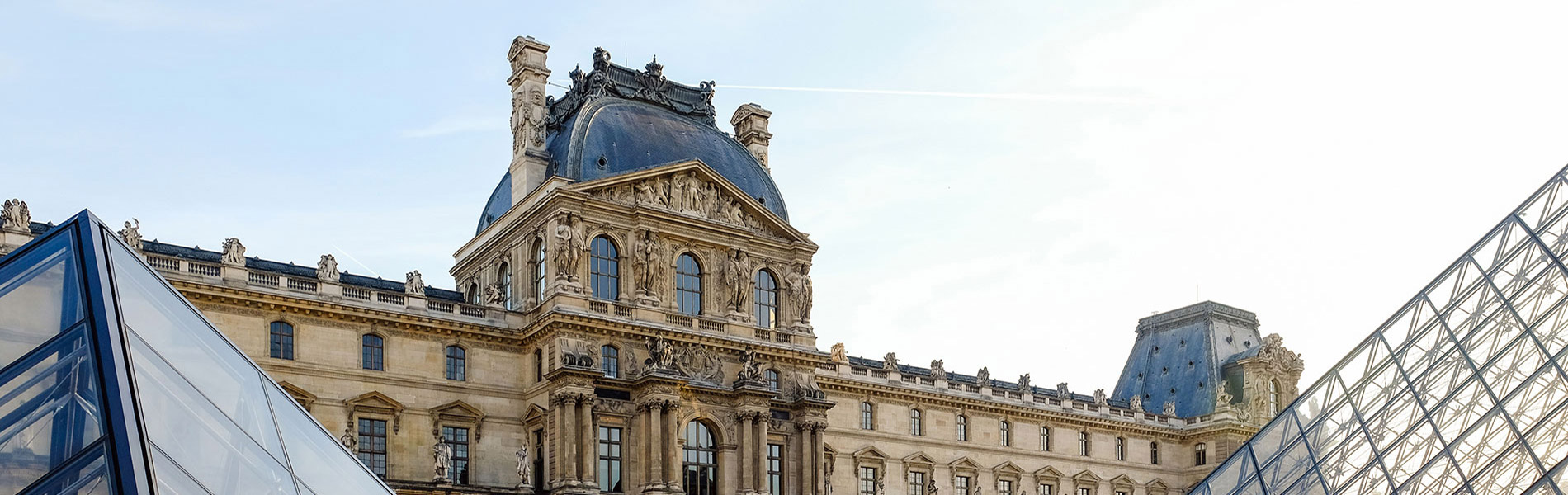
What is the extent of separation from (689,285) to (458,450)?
30.3 feet

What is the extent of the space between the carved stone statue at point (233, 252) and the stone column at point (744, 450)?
15.7 meters

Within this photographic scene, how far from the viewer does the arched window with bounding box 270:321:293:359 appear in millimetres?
41156

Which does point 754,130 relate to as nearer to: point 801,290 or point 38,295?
point 801,290

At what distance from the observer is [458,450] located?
144ft

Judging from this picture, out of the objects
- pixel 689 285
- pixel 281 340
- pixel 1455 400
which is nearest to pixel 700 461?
pixel 689 285

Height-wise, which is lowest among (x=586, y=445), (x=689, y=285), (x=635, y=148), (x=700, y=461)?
(x=700, y=461)

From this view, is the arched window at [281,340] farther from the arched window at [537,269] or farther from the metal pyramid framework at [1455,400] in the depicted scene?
the metal pyramid framework at [1455,400]

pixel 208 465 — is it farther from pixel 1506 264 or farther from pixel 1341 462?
pixel 1506 264

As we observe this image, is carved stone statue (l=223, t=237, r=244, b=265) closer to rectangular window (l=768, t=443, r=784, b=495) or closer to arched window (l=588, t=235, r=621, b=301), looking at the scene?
arched window (l=588, t=235, r=621, b=301)

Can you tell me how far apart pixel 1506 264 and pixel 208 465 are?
→ 29080 millimetres

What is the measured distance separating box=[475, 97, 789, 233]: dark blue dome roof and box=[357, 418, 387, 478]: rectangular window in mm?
9690

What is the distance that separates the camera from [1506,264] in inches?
1266

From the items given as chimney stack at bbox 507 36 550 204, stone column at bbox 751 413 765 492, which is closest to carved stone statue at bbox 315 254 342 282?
chimney stack at bbox 507 36 550 204

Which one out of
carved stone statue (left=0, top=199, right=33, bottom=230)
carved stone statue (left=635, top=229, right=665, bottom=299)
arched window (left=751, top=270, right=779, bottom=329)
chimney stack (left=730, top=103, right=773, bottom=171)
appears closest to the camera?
carved stone statue (left=0, top=199, right=33, bottom=230)
